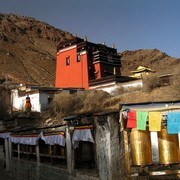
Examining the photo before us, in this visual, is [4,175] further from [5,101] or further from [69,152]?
[5,101]

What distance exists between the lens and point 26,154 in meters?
17.6

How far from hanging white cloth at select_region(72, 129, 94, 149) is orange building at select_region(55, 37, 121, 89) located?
2858 centimetres

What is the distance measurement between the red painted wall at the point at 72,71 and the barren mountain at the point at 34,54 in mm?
21560

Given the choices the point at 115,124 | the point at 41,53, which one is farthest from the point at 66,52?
the point at 41,53

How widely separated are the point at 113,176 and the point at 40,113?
2570cm

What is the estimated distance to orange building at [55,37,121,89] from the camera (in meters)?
41.4

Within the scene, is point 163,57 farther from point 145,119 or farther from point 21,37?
point 145,119

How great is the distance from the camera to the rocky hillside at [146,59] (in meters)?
101

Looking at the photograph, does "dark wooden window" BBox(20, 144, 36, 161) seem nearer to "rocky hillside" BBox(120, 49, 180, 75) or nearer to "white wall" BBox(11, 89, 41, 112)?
"white wall" BBox(11, 89, 41, 112)

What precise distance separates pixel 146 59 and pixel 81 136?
10421cm

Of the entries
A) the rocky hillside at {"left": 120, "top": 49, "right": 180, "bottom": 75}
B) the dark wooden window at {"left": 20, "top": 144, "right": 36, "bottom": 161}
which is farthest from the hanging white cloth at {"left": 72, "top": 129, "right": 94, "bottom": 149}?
the rocky hillside at {"left": 120, "top": 49, "right": 180, "bottom": 75}

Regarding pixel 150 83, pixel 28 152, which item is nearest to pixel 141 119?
pixel 28 152

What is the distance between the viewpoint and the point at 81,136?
1127 cm

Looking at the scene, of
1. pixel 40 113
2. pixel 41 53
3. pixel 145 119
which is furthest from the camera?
pixel 41 53
